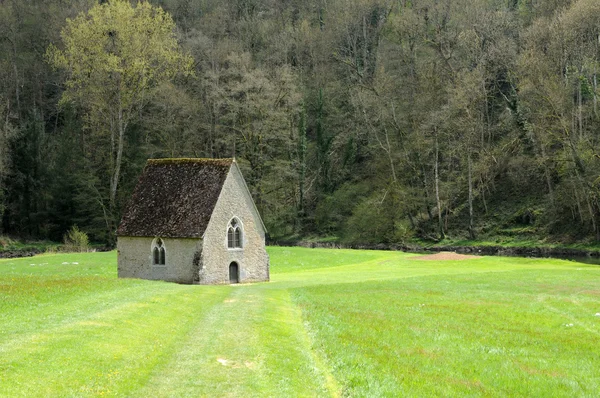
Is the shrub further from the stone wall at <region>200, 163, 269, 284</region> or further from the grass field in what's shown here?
the grass field

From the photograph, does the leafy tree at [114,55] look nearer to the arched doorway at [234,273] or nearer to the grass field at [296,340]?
the arched doorway at [234,273]

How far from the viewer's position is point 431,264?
178 feet

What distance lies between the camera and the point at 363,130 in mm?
91500

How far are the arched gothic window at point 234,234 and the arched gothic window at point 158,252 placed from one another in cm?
442

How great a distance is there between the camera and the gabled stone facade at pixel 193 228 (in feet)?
132

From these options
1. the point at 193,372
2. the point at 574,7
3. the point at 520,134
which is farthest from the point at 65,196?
the point at 193,372

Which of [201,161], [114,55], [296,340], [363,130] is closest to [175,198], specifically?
[201,161]

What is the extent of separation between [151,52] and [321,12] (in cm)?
5765

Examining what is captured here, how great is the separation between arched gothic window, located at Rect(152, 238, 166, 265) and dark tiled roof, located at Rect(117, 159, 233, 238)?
66 cm

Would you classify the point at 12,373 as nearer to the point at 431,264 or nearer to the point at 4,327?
the point at 4,327

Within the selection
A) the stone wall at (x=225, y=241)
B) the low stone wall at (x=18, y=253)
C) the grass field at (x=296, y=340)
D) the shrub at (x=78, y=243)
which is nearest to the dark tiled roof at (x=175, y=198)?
the stone wall at (x=225, y=241)

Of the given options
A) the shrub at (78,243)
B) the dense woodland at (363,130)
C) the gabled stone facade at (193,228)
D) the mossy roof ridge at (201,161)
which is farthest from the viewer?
the shrub at (78,243)

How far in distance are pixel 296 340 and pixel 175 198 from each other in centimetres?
2437

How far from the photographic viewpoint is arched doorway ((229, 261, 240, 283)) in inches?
1647
